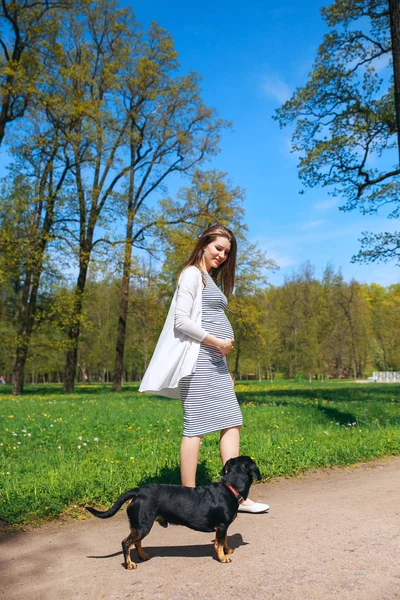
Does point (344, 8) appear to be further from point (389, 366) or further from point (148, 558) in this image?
point (389, 366)

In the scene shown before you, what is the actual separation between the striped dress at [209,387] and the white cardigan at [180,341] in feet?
0.45

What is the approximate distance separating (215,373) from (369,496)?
1.99 m

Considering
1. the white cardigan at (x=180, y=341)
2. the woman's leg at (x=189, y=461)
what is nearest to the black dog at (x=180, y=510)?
the woman's leg at (x=189, y=461)

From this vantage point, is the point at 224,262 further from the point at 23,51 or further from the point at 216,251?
the point at 23,51

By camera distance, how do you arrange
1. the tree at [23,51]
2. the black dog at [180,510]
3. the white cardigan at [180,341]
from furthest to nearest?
the tree at [23,51]
the white cardigan at [180,341]
the black dog at [180,510]

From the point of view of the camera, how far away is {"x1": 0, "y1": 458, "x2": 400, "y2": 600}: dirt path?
269cm

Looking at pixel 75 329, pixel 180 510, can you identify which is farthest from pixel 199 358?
pixel 75 329

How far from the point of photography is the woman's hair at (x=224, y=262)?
417 centimetres

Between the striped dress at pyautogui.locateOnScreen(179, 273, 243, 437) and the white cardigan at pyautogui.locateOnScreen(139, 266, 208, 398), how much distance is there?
0.14 metres

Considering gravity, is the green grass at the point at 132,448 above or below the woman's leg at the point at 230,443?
below

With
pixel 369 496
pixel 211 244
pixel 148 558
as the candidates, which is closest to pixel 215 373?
pixel 211 244

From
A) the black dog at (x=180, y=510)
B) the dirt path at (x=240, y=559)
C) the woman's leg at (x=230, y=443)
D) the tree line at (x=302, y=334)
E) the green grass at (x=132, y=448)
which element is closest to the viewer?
the dirt path at (x=240, y=559)

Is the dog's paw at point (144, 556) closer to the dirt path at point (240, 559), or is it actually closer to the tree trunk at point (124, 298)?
the dirt path at point (240, 559)

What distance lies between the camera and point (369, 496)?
467cm
